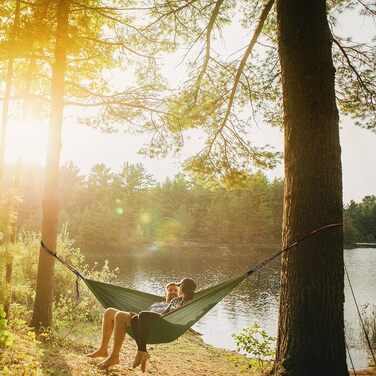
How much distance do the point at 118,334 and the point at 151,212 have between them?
163 ft

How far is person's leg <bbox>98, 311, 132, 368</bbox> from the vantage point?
335 cm

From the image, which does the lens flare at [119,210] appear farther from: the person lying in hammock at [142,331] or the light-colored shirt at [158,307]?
the person lying in hammock at [142,331]

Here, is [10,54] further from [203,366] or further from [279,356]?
[203,366]

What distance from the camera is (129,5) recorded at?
207 inches

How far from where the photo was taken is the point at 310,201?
2.74m

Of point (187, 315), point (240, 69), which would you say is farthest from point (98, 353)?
point (240, 69)

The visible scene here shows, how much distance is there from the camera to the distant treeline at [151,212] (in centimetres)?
4084

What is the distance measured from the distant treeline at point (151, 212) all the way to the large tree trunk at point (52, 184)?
33.2m

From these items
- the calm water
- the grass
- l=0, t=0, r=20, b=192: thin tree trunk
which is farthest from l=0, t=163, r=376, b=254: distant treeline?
l=0, t=0, r=20, b=192: thin tree trunk

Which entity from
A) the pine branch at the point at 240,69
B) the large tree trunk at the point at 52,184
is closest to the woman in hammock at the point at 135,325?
the large tree trunk at the point at 52,184

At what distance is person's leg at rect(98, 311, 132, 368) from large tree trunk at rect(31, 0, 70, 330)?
158 cm

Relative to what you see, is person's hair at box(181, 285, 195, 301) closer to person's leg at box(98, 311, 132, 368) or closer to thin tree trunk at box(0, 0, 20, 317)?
person's leg at box(98, 311, 132, 368)

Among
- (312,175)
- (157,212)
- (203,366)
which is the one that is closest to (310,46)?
(312,175)

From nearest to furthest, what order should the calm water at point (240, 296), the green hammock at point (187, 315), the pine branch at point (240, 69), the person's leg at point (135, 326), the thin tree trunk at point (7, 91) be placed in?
the green hammock at point (187, 315) < the person's leg at point (135, 326) < the pine branch at point (240, 69) < the thin tree trunk at point (7, 91) < the calm water at point (240, 296)
